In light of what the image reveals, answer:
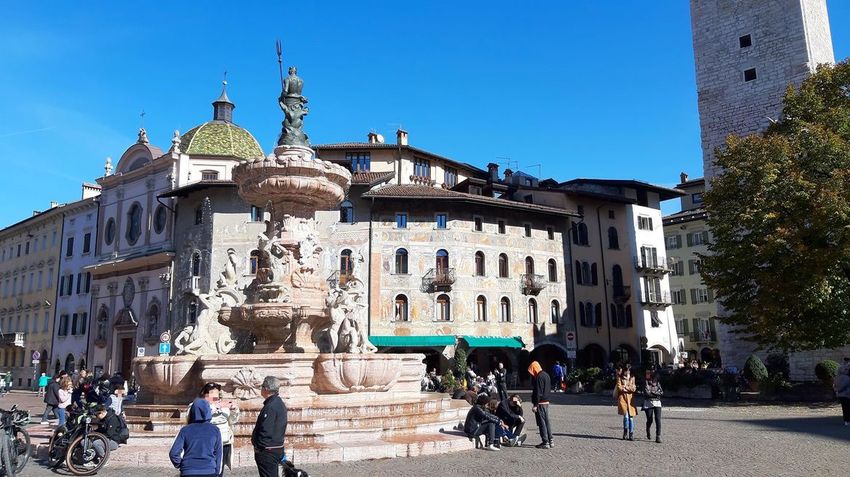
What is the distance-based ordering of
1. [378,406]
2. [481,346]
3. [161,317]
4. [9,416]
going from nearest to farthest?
1. [9,416]
2. [378,406]
3. [481,346]
4. [161,317]

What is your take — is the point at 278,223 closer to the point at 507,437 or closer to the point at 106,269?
the point at 507,437

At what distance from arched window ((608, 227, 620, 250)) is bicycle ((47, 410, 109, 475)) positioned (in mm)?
38537

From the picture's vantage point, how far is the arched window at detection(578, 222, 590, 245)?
42.7 m

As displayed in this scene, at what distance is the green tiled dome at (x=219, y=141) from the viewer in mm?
41219

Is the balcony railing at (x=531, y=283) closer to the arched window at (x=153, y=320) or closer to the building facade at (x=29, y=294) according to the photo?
the arched window at (x=153, y=320)

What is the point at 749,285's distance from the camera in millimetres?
23906

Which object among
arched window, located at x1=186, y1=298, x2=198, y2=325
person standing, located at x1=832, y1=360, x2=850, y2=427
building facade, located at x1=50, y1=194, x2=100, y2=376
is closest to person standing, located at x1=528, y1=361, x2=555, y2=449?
person standing, located at x1=832, y1=360, x2=850, y2=427

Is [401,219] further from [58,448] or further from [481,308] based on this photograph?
[58,448]

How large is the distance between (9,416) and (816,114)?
26.6m

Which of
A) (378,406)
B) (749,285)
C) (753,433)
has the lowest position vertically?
(753,433)

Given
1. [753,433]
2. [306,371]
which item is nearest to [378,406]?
[306,371]

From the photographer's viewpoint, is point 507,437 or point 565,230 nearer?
point 507,437

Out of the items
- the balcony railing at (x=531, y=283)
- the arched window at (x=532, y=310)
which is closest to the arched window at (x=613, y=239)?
the balcony railing at (x=531, y=283)

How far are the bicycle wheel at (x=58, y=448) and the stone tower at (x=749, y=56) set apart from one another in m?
33.7
